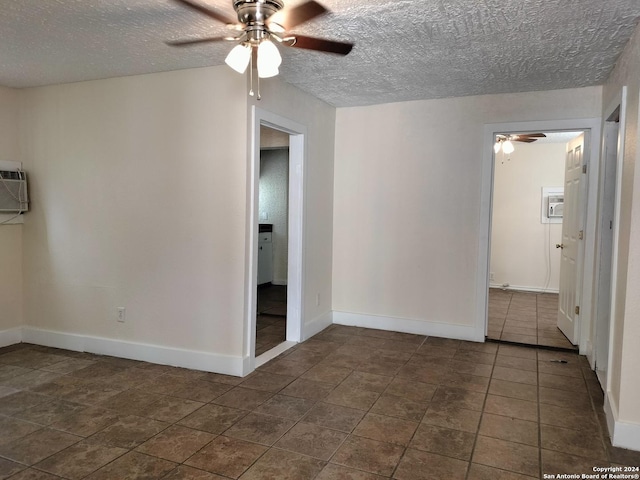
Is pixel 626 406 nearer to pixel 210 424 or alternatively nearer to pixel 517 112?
pixel 210 424

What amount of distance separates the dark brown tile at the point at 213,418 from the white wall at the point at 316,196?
5.00 feet

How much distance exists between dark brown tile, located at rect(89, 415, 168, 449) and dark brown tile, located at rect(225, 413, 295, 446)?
1.40 ft

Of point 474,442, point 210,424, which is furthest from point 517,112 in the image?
point 210,424

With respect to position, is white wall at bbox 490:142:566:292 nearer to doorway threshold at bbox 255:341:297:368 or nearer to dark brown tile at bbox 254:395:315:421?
doorway threshold at bbox 255:341:297:368

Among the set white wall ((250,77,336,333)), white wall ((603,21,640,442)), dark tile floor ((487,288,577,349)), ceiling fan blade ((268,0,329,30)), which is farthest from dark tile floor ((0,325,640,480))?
ceiling fan blade ((268,0,329,30))

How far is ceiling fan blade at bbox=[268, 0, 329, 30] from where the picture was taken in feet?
6.12

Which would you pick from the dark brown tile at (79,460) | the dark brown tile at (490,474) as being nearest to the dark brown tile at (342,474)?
the dark brown tile at (490,474)

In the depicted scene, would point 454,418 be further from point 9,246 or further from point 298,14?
point 9,246

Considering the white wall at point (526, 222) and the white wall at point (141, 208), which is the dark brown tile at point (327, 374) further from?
the white wall at point (526, 222)

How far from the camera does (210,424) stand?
2.57m

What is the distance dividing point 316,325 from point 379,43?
8.80 feet

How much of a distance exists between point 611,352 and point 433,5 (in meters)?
2.24

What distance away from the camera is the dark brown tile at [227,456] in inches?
83.6

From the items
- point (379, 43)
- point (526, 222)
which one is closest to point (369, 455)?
point (379, 43)
